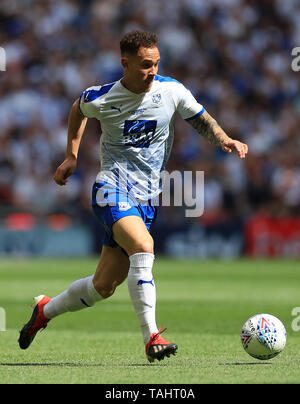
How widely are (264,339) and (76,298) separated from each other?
1.48m

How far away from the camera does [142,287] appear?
581cm

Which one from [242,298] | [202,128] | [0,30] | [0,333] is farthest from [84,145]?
[202,128]

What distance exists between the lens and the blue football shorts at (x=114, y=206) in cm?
604

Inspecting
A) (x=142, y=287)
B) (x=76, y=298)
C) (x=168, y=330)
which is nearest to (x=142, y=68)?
(x=142, y=287)

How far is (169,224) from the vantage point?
20312 mm

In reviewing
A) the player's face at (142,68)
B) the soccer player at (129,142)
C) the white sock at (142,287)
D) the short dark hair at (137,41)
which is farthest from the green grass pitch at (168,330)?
the short dark hair at (137,41)

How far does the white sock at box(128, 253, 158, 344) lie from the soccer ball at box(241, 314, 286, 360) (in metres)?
0.72

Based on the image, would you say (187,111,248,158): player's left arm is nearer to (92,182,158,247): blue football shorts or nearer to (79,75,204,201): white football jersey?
(79,75,204,201): white football jersey

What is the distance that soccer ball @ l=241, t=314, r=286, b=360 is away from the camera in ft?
19.5

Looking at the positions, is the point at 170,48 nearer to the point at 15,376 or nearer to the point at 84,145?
the point at 84,145

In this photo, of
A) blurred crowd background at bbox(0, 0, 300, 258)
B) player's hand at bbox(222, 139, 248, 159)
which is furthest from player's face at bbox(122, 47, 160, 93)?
blurred crowd background at bbox(0, 0, 300, 258)

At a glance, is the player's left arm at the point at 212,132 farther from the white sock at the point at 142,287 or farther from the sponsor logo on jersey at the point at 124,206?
the white sock at the point at 142,287

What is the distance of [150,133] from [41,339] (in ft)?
8.36
